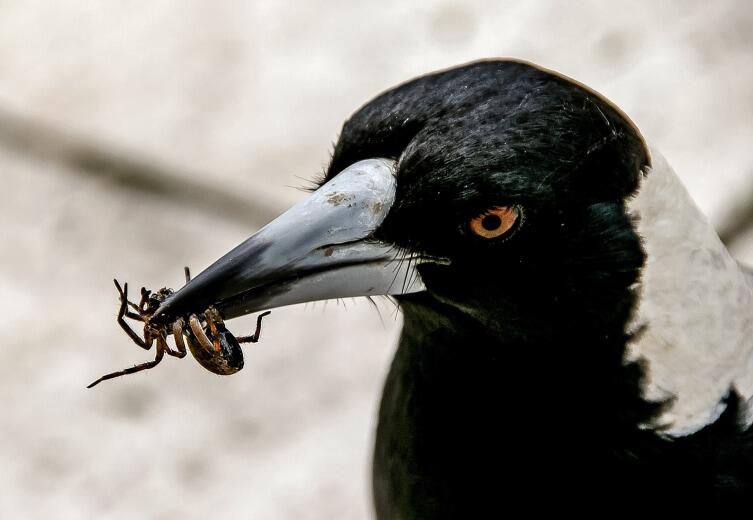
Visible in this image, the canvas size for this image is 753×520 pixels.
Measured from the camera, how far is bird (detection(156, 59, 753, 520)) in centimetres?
130

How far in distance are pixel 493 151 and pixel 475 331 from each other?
26 centimetres

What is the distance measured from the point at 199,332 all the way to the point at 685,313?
58 cm

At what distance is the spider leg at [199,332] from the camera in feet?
4.76

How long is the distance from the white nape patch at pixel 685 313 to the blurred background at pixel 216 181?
1.14 metres

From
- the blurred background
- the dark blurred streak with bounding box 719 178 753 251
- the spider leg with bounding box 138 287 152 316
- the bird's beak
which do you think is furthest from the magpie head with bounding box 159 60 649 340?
the dark blurred streak with bounding box 719 178 753 251

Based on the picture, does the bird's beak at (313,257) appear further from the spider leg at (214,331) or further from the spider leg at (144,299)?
the spider leg at (144,299)

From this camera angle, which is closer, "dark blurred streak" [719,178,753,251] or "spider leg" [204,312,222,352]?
"spider leg" [204,312,222,352]

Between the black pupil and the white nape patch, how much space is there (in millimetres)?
176

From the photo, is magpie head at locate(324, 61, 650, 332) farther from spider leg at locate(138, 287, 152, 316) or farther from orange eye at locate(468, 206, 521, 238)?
spider leg at locate(138, 287, 152, 316)

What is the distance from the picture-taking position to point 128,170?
3117mm

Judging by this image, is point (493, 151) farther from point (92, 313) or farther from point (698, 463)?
point (92, 313)

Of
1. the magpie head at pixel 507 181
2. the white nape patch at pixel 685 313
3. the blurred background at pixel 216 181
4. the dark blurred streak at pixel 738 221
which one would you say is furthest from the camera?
the dark blurred streak at pixel 738 221

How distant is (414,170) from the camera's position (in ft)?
4.28

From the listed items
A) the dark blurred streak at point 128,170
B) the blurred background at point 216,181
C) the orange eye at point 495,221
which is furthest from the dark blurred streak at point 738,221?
the orange eye at point 495,221
